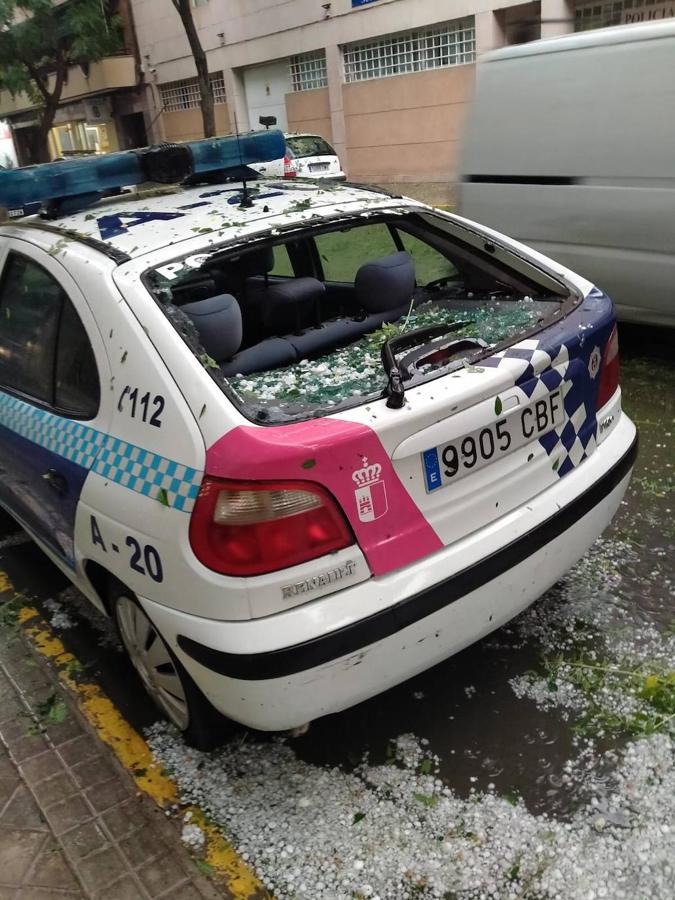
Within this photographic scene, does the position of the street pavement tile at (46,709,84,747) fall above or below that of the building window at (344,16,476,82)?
below

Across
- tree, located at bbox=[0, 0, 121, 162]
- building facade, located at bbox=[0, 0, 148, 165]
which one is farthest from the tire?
building facade, located at bbox=[0, 0, 148, 165]

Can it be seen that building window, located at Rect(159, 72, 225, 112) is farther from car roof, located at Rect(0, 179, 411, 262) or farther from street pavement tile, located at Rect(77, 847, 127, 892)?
street pavement tile, located at Rect(77, 847, 127, 892)

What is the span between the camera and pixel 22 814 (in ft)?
7.88

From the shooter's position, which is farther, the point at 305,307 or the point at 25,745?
the point at 305,307

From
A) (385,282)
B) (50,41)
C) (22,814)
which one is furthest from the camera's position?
(50,41)

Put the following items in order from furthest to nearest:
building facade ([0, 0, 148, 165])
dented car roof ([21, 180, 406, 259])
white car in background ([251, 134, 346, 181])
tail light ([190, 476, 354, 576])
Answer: building facade ([0, 0, 148, 165]), white car in background ([251, 134, 346, 181]), dented car roof ([21, 180, 406, 259]), tail light ([190, 476, 354, 576])

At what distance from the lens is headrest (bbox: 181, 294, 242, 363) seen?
7.99ft

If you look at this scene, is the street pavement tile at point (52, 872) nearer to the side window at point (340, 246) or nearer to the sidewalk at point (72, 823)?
the sidewalk at point (72, 823)

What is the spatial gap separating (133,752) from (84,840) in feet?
1.13

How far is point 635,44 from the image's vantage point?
459 centimetres

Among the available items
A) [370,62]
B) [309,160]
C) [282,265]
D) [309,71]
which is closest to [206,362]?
[282,265]

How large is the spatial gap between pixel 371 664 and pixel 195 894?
2.53ft

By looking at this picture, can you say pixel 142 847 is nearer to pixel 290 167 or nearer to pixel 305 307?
pixel 305 307

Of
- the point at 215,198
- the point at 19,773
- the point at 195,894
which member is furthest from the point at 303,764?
the point at 215,198
